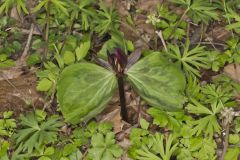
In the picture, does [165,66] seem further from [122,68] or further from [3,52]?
[3,52]

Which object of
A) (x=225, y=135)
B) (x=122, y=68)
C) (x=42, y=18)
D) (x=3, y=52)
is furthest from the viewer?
(x=42, y=18)

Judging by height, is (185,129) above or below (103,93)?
below

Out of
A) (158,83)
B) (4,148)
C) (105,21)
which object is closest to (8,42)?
(105,21)

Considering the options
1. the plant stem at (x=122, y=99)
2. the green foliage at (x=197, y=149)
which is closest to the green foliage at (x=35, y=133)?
the plant stem at (x=122, y=99)

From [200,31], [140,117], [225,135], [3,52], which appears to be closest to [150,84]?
[140,117]

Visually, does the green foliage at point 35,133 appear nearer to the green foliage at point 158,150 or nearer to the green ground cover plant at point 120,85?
the green ground cover plant at point 120,85

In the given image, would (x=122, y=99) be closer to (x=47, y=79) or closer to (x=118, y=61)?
(x=118, y=61)
